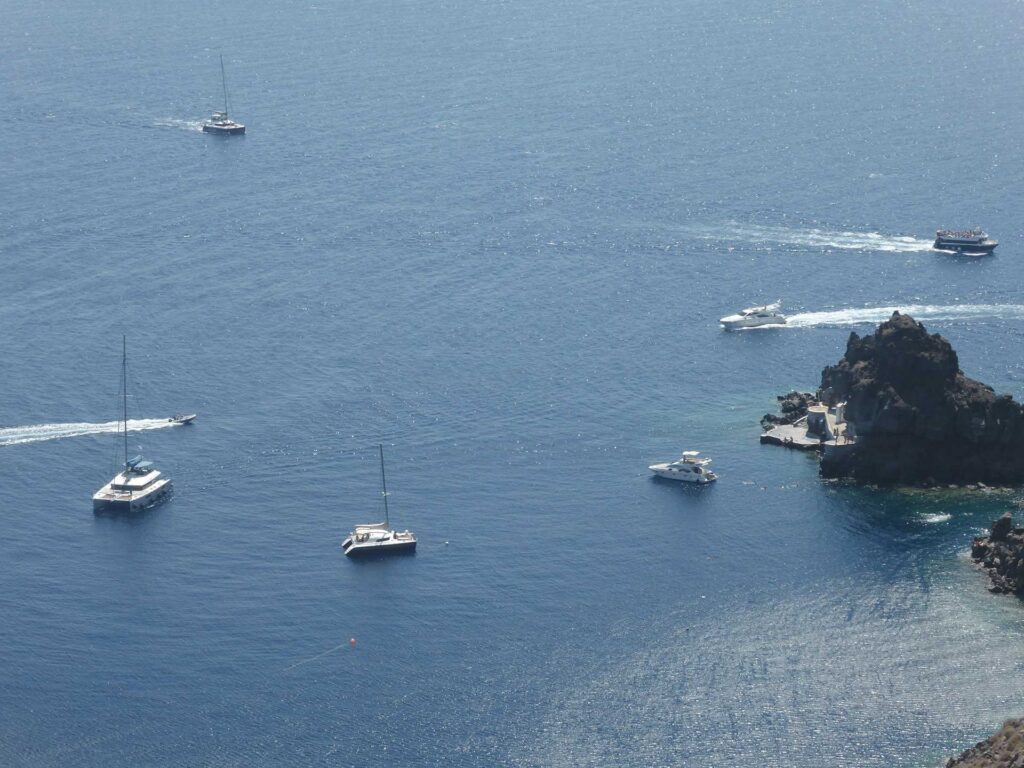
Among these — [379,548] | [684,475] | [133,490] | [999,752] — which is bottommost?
[999,752]

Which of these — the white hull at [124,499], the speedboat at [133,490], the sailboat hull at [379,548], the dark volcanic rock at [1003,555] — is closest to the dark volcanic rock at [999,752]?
the dark volcanic rock at [1003,555]

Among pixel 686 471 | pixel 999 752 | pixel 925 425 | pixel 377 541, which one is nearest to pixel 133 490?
pixel 377 541

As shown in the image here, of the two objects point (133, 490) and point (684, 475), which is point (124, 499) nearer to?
point (133, 490)

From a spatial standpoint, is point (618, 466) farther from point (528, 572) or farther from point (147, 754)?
point (147, 754)

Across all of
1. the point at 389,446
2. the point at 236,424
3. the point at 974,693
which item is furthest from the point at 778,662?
the point at 236,424

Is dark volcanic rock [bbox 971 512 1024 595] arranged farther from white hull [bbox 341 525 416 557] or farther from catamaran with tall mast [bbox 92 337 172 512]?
catamaran with tall mast [bbox 92 337 172 512]
